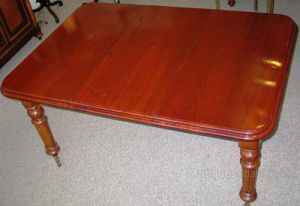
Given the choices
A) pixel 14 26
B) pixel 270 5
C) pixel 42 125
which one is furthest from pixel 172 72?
pixel 14 26

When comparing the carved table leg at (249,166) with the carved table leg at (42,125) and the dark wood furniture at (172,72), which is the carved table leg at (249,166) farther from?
the carved table leg at (42,125)

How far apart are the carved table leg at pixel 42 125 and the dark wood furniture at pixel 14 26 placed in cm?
115

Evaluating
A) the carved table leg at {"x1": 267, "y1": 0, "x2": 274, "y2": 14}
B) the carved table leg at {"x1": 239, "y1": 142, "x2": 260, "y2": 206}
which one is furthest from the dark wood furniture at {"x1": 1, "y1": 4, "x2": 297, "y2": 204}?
the carved table leg at {"x1": 267, "y1": 0, "x2": 274, "y2": 14}

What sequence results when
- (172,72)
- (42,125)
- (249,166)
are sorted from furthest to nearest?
(42,125)
(172,72)
(249,166)

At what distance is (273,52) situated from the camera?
66.8 inches

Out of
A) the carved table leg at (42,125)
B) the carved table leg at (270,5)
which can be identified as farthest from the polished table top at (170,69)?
the carved table leg at (270,5)

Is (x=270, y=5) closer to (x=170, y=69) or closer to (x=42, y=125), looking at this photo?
(x=170, y=69)

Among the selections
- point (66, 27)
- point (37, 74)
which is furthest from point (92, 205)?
point (66, 27)

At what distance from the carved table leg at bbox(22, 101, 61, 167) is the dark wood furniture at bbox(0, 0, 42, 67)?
3.76 feet

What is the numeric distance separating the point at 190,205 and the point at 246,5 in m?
1.89

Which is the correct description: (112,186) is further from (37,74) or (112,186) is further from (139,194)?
(37,74)

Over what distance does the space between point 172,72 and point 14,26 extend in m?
1.76

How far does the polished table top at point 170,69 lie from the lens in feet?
4.82

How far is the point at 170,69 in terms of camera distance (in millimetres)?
1706
